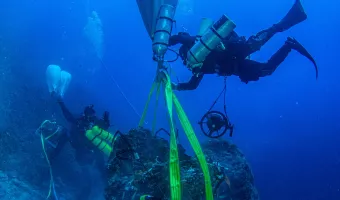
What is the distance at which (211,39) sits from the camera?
449cm

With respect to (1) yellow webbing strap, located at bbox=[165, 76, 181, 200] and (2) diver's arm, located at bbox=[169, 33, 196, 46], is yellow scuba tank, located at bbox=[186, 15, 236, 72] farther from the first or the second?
(1) yellow webbing strap, located at bbox=[165, 76, 181, 200]

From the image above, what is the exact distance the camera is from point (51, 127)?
855cm

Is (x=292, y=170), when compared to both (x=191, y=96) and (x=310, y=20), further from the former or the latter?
(x=310, y=20)

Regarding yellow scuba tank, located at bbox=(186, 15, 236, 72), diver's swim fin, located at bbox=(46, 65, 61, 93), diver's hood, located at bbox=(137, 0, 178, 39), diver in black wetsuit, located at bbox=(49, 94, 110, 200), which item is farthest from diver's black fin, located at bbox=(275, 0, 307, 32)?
diver's swim fin, located at bbox=(46, 65, 61, 93)

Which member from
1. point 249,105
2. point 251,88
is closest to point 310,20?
point 251,88

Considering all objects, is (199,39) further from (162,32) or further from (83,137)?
(83,137)

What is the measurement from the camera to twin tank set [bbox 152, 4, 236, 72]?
4.44 m

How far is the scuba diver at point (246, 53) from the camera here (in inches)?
192

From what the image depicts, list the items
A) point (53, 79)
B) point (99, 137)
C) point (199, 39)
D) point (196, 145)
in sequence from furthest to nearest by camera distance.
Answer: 1. point (53, 79)
2. point (99, 137)
3. point (199, 39)
4. point (196, 145)

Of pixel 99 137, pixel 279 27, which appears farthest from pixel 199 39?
pixel 99 137

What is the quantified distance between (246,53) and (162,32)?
5.02 ft

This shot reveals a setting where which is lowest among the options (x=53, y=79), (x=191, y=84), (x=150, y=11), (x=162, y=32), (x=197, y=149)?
(x=197, y=149)

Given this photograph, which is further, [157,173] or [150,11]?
[150,11]

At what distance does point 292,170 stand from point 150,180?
21545 mm
